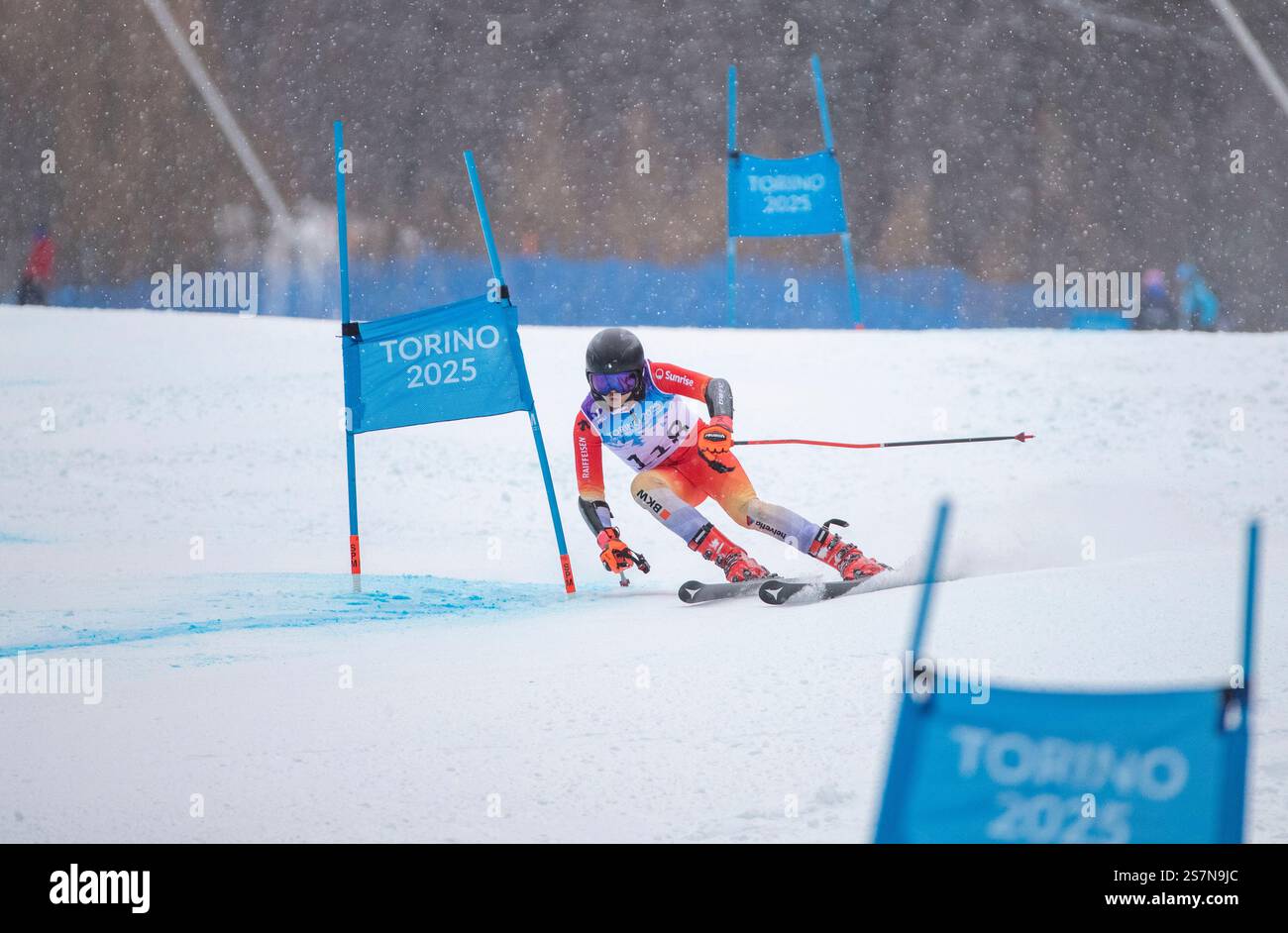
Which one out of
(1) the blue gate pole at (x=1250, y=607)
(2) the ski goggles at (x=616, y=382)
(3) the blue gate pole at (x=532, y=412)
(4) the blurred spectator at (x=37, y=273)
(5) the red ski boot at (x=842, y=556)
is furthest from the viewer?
(4) the blurred spectator at (x=37, y=273)

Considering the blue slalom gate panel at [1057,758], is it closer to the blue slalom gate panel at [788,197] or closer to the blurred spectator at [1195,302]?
the blue slalom gate panel at [788,197]

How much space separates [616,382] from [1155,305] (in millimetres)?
11033

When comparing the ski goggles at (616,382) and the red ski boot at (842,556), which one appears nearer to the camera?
the red ski boot at (842,556)

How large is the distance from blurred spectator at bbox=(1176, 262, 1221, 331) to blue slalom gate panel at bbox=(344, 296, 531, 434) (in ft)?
35.2

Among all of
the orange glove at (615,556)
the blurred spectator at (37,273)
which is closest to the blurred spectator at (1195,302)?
the orange glove at (615,556)

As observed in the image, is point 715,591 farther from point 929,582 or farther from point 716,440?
point 929,582

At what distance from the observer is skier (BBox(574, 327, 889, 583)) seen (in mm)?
5191

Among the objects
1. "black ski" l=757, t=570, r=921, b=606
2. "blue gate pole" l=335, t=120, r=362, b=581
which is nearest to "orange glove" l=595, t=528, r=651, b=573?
"black ski" l=757, t=570, r=921, b=606

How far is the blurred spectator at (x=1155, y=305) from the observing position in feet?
47.0

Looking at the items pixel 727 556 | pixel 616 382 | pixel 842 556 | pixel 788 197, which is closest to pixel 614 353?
pixel 616 382

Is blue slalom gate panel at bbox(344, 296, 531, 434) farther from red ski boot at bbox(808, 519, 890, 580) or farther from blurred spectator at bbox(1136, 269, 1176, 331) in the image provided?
blurred spectator at bbox(1136, 269, 1176, 331)

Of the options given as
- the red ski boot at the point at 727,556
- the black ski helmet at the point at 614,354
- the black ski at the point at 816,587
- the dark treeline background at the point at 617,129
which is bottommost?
the black ski at the point at 816,587

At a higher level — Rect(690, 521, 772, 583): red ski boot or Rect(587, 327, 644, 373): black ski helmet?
Rect(587, 327, 644, 373): black ski helmet

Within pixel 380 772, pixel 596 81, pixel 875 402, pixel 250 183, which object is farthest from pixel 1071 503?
pixel 250 183
